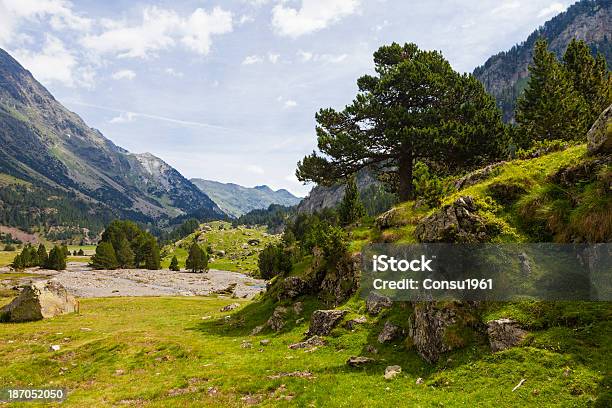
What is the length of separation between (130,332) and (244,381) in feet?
68.2

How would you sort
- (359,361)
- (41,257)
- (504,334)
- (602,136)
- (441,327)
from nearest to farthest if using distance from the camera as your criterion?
(504,334) < (441,327) < (602,136) < (359,361) < (41,257)

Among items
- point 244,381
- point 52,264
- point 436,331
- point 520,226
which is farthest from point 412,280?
point 52,264

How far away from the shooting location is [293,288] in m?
40.4

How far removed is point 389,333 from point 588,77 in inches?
2392

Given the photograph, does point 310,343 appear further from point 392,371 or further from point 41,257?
point 41,257

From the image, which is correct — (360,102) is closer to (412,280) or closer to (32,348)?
(412,280)

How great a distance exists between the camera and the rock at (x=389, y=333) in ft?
78.7

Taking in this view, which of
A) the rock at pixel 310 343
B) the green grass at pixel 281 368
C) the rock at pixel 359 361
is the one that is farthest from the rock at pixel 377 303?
the rock at pixel 359 361

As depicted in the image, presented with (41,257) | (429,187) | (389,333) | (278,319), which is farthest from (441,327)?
(41,257)

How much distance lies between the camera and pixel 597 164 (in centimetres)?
2155

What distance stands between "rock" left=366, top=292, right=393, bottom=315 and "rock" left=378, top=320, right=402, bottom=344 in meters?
3.26

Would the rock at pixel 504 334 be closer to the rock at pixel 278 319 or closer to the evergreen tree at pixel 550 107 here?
the rock at pixel 278 319

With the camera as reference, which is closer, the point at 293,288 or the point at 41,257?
the point at 293,288

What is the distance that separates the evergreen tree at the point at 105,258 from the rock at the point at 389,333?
5835 inches
